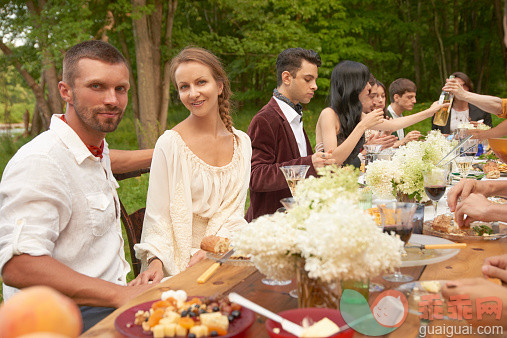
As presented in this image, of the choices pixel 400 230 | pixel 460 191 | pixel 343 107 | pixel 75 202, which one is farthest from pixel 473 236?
pixel 343 107

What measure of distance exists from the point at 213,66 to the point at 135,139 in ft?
50.2

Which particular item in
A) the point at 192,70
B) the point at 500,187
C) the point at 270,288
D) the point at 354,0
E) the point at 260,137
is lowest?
the point at 270,288

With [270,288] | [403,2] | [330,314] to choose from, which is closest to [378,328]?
[330,314]

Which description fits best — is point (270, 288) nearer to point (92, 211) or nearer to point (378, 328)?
point (378, 328)

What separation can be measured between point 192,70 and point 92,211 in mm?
1274

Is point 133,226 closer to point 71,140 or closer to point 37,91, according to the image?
point 71,140

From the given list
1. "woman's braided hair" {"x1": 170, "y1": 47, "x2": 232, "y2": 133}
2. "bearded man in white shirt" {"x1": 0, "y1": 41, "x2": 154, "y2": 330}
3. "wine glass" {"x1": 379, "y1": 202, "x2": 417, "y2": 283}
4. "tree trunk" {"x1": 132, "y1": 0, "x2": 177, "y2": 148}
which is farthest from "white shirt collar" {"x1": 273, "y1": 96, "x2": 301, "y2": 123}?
"tree trunk" {"x1": 132, "y1": 0, "x2": 177, "y2": 148}

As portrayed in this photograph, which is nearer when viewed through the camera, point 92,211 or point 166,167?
point 92,211

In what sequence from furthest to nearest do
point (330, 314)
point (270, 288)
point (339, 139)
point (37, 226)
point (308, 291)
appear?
point (339, 139), point (37, 226), point (270, 288), point (308, 291), point (330, 314)

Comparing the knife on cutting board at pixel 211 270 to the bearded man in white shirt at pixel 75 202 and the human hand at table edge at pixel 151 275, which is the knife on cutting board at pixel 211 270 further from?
the human hand at table edge at pixel 151 275

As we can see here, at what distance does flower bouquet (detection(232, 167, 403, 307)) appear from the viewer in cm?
126

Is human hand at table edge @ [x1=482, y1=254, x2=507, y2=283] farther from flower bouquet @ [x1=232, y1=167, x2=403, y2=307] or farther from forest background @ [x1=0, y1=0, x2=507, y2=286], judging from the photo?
forest background @ [x1=0, y1=0, x2=507, y2=286]

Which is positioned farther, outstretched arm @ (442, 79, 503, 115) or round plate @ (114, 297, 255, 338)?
outstretched arm @ (442, 79, 503, 115)

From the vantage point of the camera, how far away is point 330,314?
1325 mm
